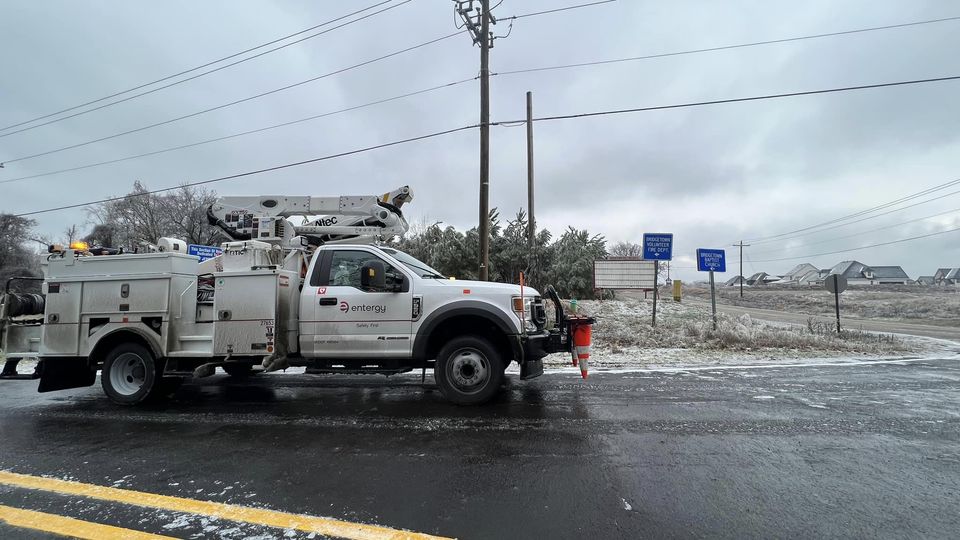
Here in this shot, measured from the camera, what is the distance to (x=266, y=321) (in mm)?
5855

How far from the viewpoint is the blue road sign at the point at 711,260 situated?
13520 mm

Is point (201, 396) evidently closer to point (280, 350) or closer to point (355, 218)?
point (280, 350)

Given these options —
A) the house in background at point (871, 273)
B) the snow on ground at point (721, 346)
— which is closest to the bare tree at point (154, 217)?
the snow on ground at point (721, 346)

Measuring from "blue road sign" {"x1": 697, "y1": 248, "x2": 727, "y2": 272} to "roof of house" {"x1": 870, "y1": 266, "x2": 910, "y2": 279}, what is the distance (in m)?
90.2

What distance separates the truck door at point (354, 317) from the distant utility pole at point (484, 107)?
5.34 m

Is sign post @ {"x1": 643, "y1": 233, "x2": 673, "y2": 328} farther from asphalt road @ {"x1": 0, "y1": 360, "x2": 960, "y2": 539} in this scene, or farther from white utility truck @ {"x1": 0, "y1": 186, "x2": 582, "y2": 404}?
white utility truck @ {"x1": 0, "y1": 186, "x2": 582, "y2": 404}

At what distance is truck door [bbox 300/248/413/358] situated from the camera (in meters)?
5.87

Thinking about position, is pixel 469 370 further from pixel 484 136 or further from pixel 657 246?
pixel 657 246

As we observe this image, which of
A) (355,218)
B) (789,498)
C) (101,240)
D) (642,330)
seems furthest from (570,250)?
(101,240)

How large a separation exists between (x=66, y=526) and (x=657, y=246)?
43.9 feet

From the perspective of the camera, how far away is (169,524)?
2877mm

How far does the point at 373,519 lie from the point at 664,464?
241cm

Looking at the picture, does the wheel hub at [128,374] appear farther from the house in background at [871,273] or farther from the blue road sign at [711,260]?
the house in background at [871,273]

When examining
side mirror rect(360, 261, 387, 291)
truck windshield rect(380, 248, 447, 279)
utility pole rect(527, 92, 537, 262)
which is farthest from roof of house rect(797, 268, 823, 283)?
side mirror rect(360, 261, 387, 291)
